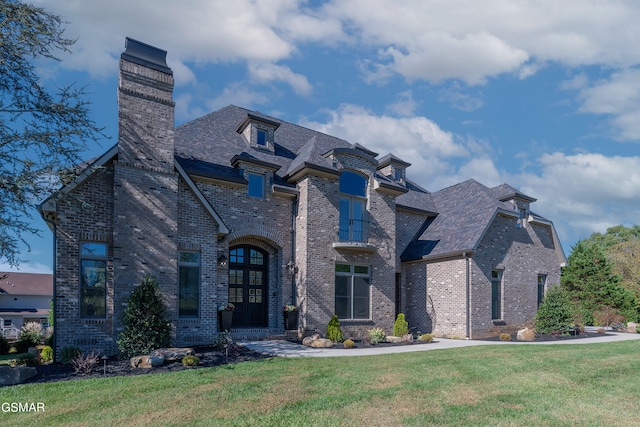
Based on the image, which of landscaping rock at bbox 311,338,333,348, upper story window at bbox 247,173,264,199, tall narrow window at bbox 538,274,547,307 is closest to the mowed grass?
landscaping rock at bbox 311,338,333,348

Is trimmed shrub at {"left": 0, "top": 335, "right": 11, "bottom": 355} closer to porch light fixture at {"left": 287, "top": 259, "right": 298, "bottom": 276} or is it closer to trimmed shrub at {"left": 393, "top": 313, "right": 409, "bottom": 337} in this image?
porch light fixture at {"left": 287, "top": 259, "right": 298, "bottom": 276}

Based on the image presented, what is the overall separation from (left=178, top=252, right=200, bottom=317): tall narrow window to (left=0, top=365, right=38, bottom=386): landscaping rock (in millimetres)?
4713

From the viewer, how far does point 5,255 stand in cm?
1034

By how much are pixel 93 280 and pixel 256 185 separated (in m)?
6.22

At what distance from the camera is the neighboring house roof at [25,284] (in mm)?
41562

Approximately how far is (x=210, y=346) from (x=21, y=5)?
9964mm

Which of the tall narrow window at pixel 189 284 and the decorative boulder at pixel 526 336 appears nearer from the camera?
the tall narrow window at pixel 189 284

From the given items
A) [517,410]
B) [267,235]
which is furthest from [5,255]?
[517,410]

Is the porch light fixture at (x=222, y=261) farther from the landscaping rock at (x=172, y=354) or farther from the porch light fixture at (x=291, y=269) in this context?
the landscaping rock at (x=172, y=354)

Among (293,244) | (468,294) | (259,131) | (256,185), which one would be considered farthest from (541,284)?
(259,131)

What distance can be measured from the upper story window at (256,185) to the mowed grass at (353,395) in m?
6.87

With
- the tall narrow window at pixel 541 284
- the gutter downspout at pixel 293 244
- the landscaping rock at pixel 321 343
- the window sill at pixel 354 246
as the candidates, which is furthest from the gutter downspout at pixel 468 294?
the gutter downspout at pixel 293 244

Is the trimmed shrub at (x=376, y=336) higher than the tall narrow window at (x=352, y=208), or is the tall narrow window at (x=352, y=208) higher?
the tall narrow window at (x=352, y=208)

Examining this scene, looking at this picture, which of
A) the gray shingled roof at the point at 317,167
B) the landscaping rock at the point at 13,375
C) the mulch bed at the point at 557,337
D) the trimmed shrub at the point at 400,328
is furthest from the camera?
the mulch bed at the point at 557,337
